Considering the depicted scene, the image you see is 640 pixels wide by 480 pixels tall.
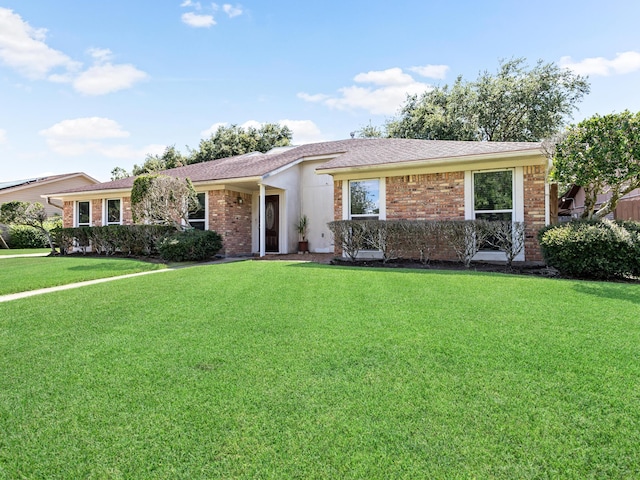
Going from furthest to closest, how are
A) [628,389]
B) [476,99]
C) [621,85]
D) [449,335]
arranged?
[476,99] → [621,85] → [449,335] → [628,389]

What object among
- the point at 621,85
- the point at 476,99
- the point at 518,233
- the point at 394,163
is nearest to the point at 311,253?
the point at 394,163

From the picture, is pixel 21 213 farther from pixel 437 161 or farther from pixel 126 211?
pixel 437 161

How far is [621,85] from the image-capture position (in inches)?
634

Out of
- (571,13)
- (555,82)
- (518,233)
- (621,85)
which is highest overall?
(555,82)

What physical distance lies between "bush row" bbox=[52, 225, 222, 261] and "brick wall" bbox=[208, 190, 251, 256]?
3.16 feet

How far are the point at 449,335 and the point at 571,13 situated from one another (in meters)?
15.7

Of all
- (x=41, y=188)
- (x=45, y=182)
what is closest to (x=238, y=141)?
(x=45, y=182)

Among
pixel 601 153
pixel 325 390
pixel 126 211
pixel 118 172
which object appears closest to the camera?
pixel 325 390

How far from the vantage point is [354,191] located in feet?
37.4

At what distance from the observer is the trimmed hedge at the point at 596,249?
21.7 ft

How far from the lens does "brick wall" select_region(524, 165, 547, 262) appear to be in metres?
9.22

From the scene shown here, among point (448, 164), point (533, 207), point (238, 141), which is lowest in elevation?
point (533, 207)

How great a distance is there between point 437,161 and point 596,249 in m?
4.26

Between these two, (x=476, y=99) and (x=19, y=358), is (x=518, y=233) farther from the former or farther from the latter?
(x=476, y=99)
